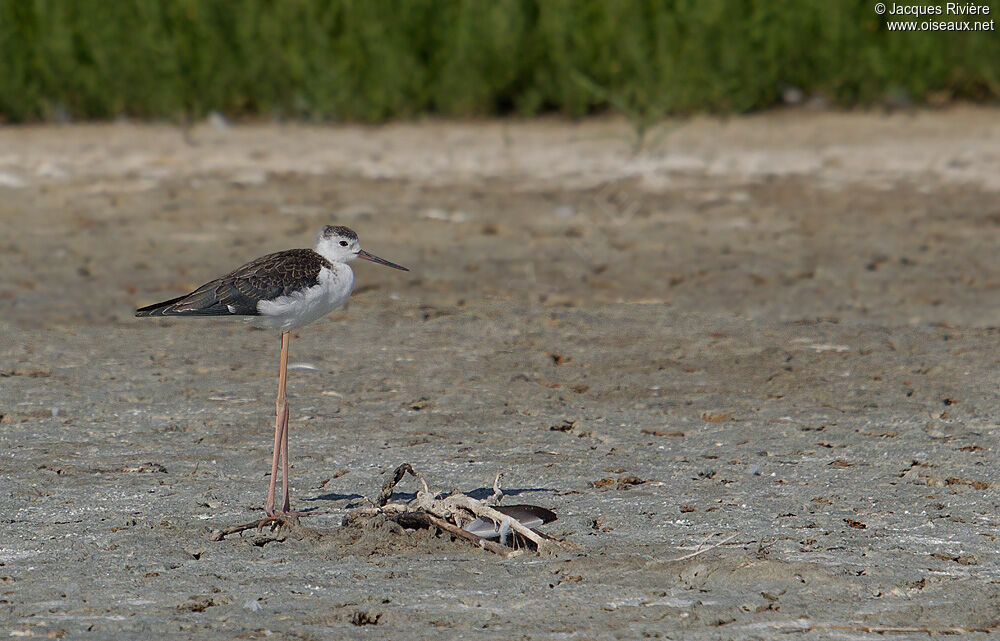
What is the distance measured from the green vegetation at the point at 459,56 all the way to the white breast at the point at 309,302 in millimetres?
8380

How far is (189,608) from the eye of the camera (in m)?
3.83

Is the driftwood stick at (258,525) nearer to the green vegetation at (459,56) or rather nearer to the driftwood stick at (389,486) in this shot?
the driftwood stick at (389,486)

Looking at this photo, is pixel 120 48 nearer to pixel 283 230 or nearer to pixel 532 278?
pixel 283 230

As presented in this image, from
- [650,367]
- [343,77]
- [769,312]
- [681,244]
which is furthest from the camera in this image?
[343,77]

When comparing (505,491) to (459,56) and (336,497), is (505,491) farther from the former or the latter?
(459,56)

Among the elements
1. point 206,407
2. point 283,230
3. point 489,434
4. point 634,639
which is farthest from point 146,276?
point 634,639

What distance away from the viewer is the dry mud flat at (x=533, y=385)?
397 cm

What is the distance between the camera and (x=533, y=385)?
6.30 metres

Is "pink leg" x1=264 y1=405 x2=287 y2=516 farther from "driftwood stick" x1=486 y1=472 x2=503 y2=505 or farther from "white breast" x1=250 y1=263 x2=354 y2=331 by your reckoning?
"driftwood stick" x1=486 y1=472 x2=503 y2=505

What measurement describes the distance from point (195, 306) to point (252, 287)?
0.19 m

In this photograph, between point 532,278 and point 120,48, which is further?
point 120,48

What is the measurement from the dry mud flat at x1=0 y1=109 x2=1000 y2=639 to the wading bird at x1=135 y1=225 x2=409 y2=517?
61 cm

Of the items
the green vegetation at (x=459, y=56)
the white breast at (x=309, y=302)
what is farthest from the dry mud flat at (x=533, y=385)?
the green vegetation at (x=459, y=56)

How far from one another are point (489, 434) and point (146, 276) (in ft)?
12.2
